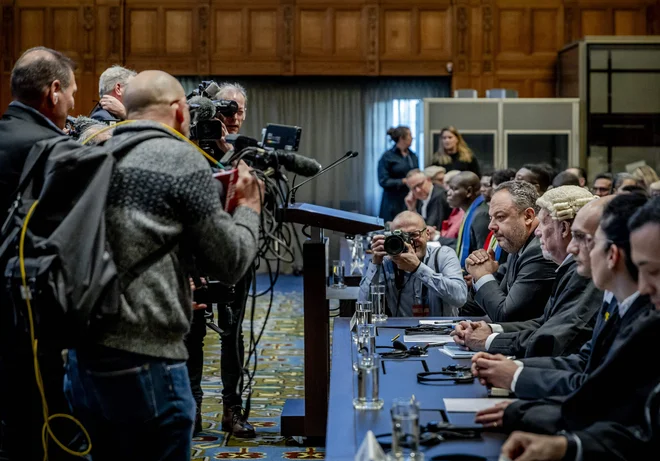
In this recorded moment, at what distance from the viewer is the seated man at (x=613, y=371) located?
226 cm

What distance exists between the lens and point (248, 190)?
8.47 ft

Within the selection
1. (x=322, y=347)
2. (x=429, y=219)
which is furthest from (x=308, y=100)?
(x=322, y=347)

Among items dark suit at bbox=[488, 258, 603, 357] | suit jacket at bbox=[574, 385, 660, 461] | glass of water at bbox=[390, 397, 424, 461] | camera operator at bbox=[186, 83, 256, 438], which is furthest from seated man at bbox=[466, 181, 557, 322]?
glass of water at bbox=[390, 397, 424, 461]

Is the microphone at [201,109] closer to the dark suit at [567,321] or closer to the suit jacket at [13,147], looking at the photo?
the suit jacket at [13,147]

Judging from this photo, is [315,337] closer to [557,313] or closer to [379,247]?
[379,247]

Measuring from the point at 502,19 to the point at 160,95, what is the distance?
11.0m

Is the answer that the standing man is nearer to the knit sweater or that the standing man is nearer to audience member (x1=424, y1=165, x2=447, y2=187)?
the knit sweater

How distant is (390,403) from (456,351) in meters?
0.89

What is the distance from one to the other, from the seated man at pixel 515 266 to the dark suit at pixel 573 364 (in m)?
1.10

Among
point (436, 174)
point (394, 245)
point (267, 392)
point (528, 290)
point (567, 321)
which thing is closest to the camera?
point (567, 321)

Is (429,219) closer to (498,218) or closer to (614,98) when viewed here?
(614,98)

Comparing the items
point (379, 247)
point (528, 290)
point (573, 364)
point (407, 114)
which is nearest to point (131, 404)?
point (573, 364)

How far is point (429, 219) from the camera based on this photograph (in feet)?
31.5

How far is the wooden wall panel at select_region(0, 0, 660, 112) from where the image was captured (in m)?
12.7
